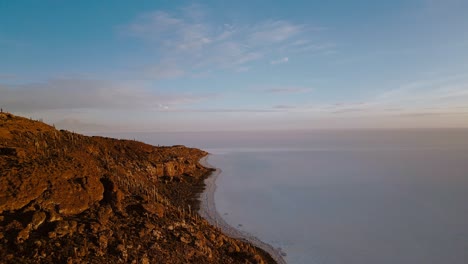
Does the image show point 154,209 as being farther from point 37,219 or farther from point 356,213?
point 356,213

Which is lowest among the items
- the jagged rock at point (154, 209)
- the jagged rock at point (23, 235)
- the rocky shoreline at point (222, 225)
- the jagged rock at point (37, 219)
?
the rocky shoreline at point (222, 225)

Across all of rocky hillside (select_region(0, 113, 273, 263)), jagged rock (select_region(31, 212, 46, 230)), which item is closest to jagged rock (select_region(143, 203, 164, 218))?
rocky hillside (select_region(0, 113, 273, 263))

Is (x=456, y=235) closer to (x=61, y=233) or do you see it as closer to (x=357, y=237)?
(x=357, y=237)

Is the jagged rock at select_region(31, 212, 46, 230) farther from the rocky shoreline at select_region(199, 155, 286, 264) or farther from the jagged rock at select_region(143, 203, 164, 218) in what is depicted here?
the rocky shoreline at select_region(199, 155, 286, 264)

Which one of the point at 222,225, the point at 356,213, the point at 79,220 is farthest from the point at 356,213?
the point at 79,220

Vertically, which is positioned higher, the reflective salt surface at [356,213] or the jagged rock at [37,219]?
the jagged rock at [37,219]

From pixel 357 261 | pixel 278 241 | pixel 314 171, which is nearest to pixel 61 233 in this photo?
pixel 278 241

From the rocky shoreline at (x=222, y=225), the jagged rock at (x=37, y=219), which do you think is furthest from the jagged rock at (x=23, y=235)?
the rocky shoreline at (x=222, y=225)

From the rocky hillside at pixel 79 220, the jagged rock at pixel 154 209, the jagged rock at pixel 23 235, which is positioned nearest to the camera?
the jagged rock at pixel 23 235

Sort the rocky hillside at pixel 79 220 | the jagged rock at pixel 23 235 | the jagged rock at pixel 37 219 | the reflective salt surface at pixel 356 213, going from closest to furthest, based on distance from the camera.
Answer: the jagged rock at pixel 23 235
the rocky hillside at pixel 79 220
the jagged rock at pixel 37 219
the reflective salt surface at pixel 356 213

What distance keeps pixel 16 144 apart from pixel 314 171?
31.1 metres

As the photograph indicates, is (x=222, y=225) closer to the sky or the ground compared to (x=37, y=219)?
closer to the ground

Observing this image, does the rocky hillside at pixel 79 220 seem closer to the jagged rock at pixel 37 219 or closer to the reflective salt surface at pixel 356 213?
the jagged rock at pixel 37 219

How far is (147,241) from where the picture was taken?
8859 millimetres
